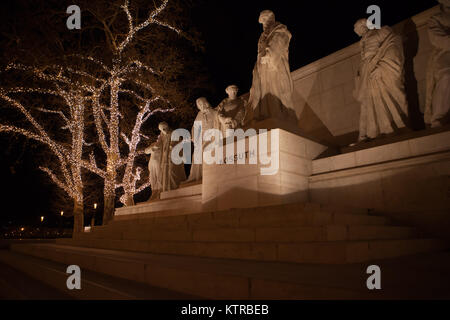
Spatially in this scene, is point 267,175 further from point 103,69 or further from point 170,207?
point 103,69

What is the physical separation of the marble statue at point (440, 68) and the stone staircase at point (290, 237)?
2.80 meters

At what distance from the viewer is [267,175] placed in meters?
7.20

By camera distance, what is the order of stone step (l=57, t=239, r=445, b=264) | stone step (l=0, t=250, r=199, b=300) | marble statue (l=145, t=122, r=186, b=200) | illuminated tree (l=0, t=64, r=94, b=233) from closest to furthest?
stone step (l=0, t=250, r=199, b=300) < stone step (l=57, t=239, r=445, b=264) < marble statue (l=145, t=122, r=186, b=200) < illuminated tree (l=0, t=64, r=94, b=233)

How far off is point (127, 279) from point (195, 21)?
611 inches

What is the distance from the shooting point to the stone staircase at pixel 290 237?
3883 millimetres

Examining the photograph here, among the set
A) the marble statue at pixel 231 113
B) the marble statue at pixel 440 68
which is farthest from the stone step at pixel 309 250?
the marble statue at pixel 231 113

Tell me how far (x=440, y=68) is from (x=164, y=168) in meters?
10.3

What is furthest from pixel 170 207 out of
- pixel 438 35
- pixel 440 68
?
pixel 438 35

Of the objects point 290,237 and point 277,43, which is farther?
point 277,43

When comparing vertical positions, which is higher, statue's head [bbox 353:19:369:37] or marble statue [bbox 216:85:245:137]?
statue's head [bbox 353:19:369:37]

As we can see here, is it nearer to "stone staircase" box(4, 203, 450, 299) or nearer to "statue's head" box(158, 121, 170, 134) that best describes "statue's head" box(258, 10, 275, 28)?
"stone staircase" box(4, 203, 450, 299)

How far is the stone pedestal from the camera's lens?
713cm

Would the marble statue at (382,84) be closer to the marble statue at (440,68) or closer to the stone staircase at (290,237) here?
the marble statue at (440,68)

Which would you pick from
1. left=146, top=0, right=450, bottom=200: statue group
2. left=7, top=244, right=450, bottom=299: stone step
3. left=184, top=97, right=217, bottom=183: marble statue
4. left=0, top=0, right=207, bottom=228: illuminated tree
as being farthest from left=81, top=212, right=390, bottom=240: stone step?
left=0, top=0, right=207, bottom=228: illuminated tree
